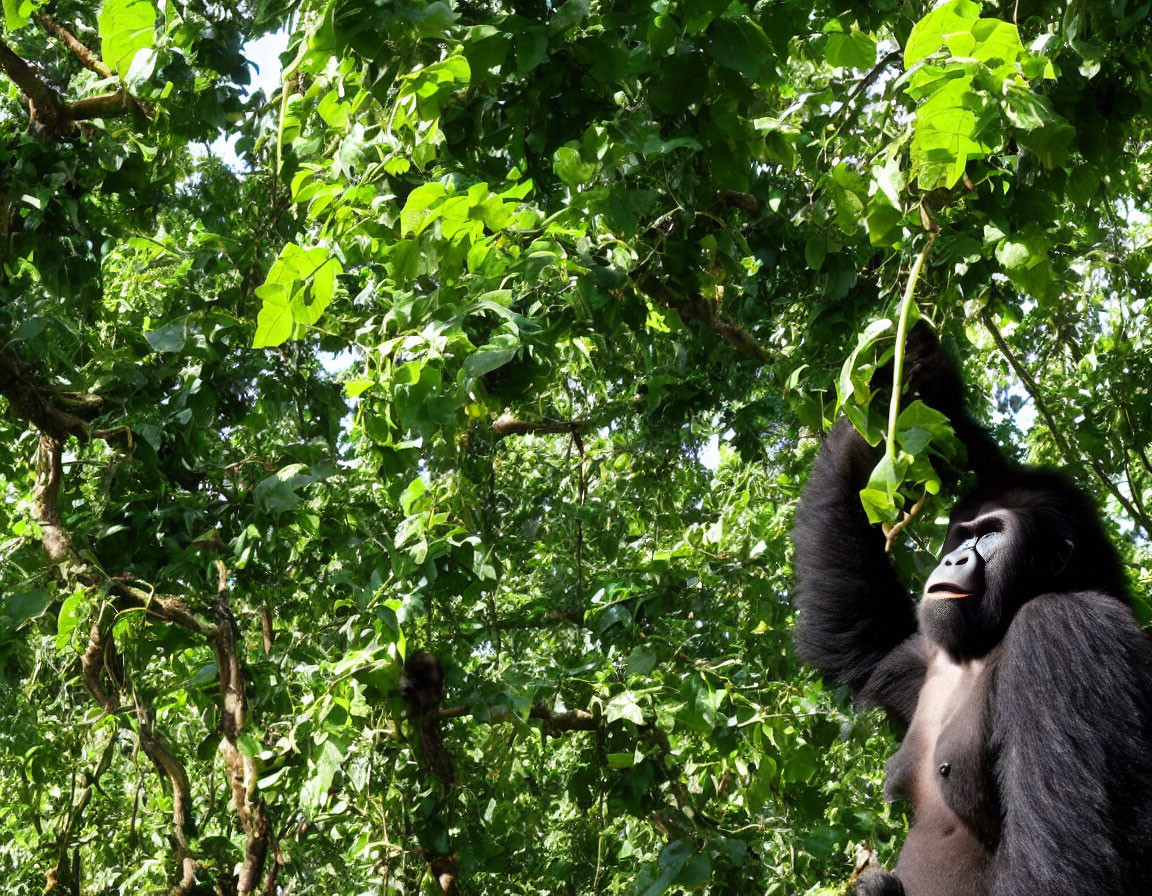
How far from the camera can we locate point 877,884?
8.81 ft

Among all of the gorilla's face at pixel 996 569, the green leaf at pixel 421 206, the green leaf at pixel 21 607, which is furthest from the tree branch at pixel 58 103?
the gorilla's face at pixel 996 569

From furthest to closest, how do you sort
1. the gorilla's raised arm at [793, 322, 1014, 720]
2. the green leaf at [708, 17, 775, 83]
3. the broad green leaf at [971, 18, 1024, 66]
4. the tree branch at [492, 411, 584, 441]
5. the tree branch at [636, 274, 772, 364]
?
1. the tree branch at [492, 411, 584, 441]
2. the gorilla's raised arm at [793, 322, 1014, 720]
3. the tree branch at [636, 274, 772, 364]
4. the green leaf at [708, 17, 775, 83]
5. the broad green leaf at [971, 18, 1024, 66]

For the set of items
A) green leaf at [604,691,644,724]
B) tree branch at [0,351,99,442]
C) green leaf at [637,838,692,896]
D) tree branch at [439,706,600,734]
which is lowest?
green leaf at [637,838,692,896]

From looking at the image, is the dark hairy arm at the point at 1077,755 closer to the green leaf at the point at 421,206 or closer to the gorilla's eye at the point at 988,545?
the gorilla's eye at the point at 988,545

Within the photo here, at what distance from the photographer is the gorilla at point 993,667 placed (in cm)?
254

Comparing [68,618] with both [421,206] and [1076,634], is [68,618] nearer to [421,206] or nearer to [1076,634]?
[421,206]

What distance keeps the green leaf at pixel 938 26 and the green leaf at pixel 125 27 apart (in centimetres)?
146

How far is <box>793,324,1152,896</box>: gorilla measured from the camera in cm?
254

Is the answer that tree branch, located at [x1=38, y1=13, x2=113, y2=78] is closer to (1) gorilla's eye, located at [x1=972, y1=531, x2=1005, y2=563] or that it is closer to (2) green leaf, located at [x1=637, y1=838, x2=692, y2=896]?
(2) green leaf, located at [x1=637, y1=838, x2=692, y2=896]

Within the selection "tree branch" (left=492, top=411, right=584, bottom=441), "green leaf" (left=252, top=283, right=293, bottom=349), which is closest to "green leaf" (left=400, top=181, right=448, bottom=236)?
"green leaf" (left=252, top=283, right=293, bottom=349)

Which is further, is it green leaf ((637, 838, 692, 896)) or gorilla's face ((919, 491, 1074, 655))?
green leaf ((637, 838, 692, 896))

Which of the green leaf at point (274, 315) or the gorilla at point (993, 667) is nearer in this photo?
the green leaf at point (274, 315)

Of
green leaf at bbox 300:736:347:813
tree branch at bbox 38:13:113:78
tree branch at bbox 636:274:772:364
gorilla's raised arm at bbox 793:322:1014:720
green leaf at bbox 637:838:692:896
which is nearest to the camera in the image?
tree branch at bbox 636:274:772:364

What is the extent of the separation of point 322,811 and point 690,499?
2.83 m
